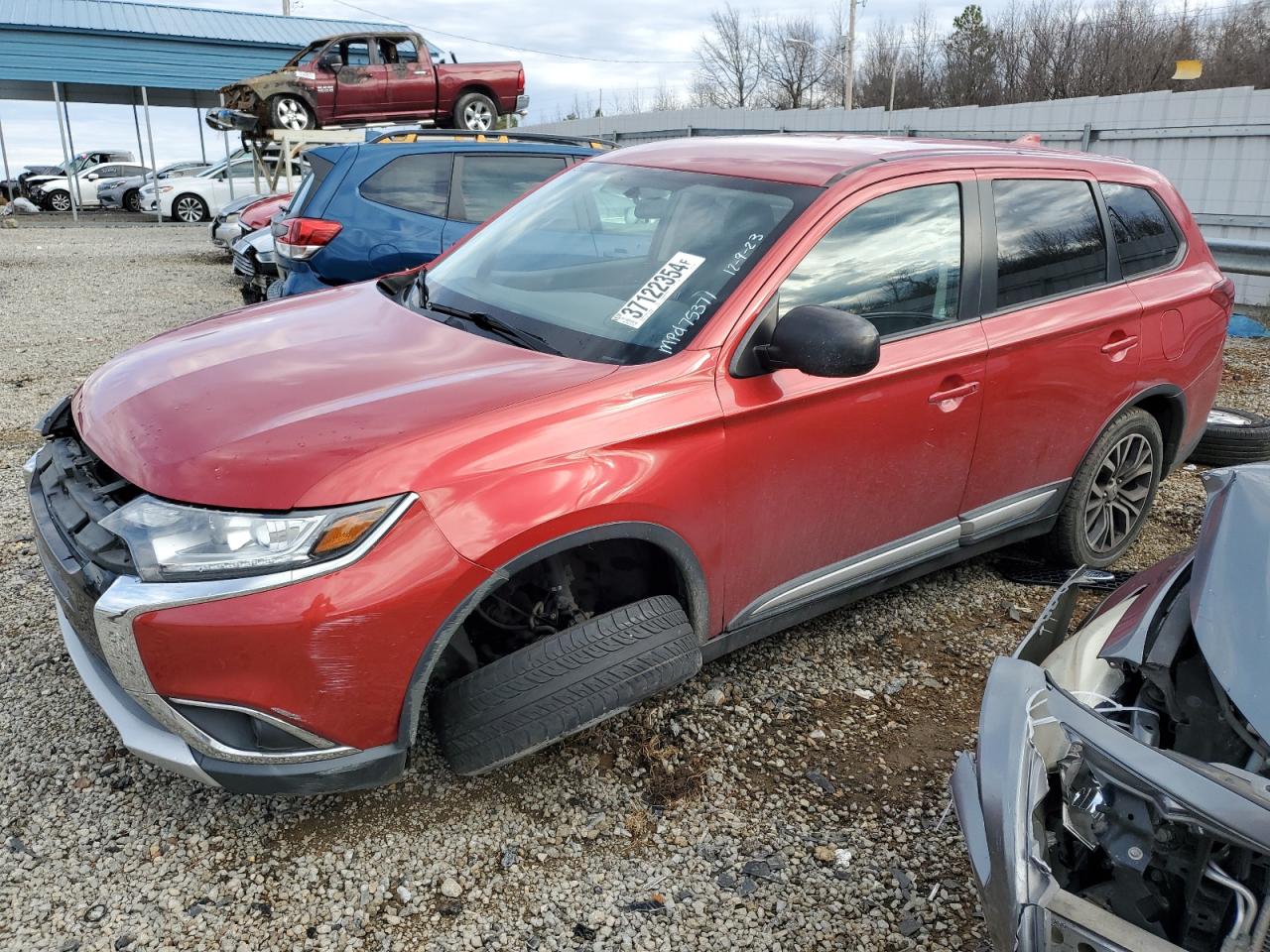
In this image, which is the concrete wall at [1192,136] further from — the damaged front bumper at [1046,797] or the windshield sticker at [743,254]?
the damaged front bumper at [1046,797]

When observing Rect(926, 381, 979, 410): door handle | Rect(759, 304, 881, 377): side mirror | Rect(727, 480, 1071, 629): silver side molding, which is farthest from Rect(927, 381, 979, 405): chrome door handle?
Rect(759, 304, 881, 377): side mirror

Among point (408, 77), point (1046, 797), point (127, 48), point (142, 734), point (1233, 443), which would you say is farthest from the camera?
point (127, 48)

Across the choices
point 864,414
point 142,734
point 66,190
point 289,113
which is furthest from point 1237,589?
point 66,190

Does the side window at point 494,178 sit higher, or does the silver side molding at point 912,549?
the side window at point 494,178

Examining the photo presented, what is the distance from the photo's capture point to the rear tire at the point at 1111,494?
13.1 feet

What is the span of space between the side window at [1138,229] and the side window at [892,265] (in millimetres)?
982

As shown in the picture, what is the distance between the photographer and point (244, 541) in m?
2.20

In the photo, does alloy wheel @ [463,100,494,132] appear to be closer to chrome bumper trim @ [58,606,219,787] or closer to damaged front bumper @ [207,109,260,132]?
damaged front bumper @ [207,109,260,132]

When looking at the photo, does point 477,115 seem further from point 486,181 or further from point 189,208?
point 189,208

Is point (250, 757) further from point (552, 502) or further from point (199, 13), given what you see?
point (199, 13)

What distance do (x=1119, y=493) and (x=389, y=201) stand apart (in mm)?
5403

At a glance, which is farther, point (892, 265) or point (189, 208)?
point (189, 208)

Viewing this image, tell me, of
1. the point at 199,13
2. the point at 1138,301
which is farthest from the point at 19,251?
the point at 1138,301

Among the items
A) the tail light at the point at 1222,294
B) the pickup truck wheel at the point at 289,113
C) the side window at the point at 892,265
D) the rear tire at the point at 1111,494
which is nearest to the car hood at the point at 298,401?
the side window at the point at 892,265
